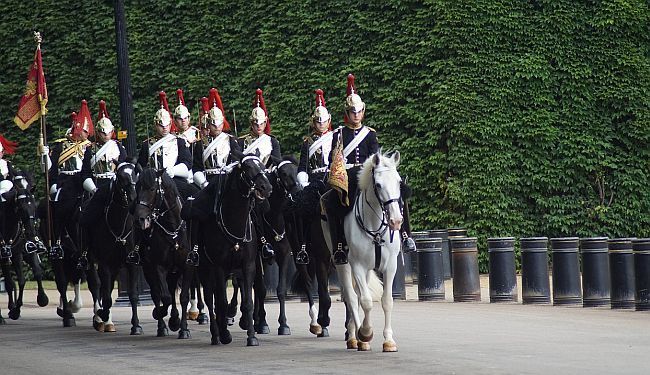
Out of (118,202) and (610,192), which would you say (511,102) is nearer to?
(610,192)

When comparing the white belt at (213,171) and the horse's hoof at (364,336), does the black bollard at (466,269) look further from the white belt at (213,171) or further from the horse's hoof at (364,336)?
the horse's hoof at (364,336)

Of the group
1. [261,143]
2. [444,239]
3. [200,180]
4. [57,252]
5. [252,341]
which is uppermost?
[261,143]

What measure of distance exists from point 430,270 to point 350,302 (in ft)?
24.7

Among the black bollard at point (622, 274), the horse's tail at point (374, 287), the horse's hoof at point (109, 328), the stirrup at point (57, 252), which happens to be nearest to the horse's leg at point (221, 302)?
the horse's tail at point (374, 287)

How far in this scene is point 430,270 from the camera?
22.9 meters

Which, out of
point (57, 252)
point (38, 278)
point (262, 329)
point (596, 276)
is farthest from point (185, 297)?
point (596, 276)

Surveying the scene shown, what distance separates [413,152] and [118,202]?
31.4 feet

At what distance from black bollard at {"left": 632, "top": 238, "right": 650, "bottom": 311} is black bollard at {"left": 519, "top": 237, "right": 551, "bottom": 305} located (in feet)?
6.98

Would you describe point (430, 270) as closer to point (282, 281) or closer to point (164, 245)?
point (282, 281)

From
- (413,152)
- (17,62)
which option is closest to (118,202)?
(413,152)

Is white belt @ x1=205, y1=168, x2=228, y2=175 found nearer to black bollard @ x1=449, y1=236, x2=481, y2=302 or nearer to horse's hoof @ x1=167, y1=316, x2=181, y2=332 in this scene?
horse's hoof @ x1=167, y1=316, x2=181, y2=332

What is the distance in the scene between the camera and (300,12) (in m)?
28.7

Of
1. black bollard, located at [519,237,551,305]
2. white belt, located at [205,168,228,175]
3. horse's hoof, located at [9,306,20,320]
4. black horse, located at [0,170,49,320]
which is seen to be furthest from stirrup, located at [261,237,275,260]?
horse's hoof, located at [9,306,20,320]

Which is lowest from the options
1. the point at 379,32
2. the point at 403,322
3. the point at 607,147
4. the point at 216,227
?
the point at 403,322
